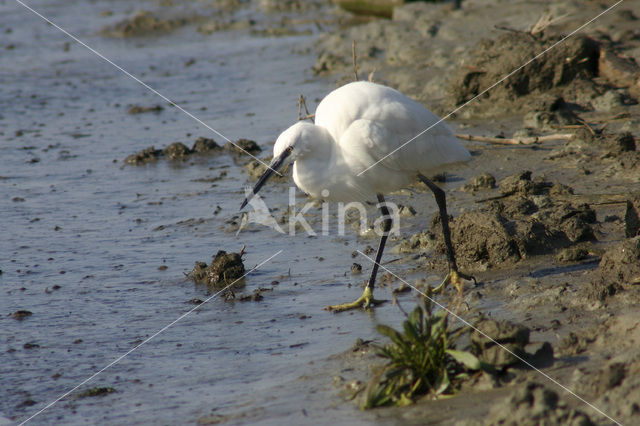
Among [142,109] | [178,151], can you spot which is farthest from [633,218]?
[142,109]

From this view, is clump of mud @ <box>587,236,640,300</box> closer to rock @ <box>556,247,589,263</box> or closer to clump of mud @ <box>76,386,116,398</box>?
rock @ <box>556,247,589,263</box>

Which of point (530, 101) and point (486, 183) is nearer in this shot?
point (486, 183)

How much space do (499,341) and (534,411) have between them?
730 mm

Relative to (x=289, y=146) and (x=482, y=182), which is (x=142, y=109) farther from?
(x=289, y=146)

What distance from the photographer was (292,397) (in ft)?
12.6

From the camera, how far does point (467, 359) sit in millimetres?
3504

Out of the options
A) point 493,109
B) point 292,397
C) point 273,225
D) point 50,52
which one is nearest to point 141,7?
point 50,52

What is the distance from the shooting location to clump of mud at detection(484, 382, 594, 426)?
2902 mm

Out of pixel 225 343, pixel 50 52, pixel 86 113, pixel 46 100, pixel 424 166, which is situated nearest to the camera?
pixel 225 343

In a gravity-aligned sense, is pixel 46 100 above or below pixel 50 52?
below

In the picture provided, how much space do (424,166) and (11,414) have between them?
3.25 metres

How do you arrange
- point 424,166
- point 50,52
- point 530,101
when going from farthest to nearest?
point 50,52 < point 530,101 < point 424,166

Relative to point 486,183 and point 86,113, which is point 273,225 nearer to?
point 486,183

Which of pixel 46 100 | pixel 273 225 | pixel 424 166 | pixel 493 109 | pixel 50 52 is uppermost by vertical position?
pixel 50 52
